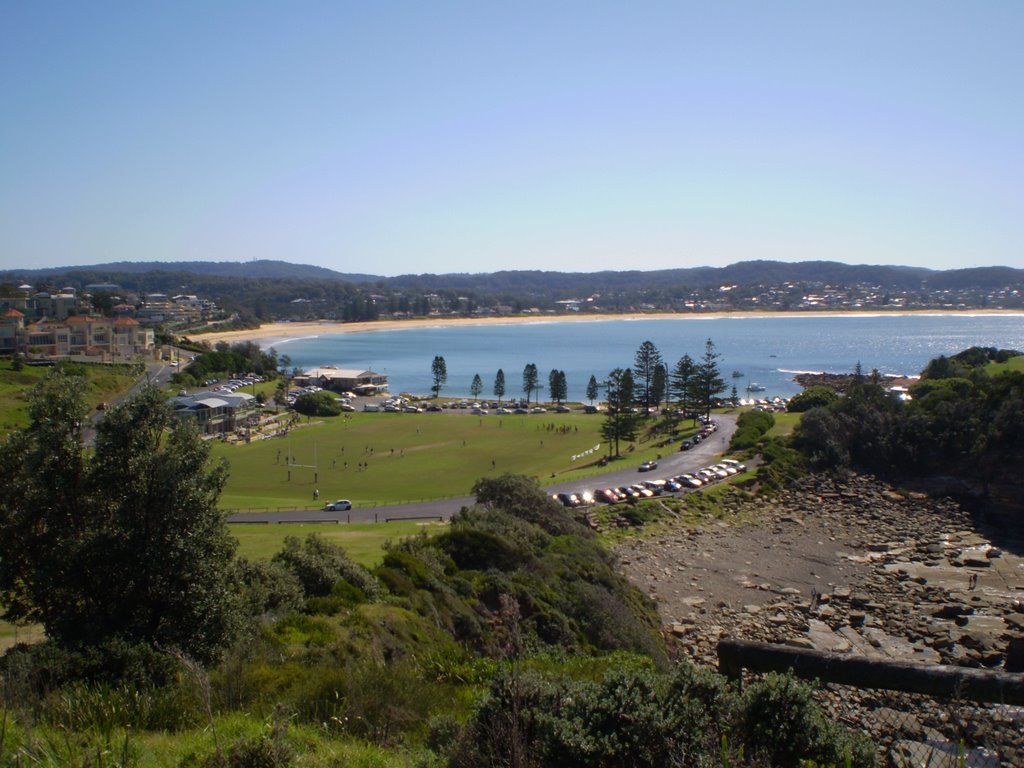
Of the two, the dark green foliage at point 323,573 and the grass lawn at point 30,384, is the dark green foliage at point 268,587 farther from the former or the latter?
the grass lawn at point 30,384

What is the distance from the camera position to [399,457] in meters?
30.5

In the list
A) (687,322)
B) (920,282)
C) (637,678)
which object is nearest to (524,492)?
(637,678)

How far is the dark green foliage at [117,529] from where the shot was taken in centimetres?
623

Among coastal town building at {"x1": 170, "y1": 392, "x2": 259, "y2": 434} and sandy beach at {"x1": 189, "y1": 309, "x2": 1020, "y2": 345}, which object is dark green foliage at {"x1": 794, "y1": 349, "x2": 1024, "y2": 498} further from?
sandy beach at {"x1": 189, "y1": 309, "x2": 1020, "y2": 345}

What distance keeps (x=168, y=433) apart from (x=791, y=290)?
178m

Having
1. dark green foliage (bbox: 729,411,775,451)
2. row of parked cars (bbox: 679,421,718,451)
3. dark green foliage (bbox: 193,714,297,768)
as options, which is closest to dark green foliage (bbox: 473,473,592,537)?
dark green foliage (bbox: 193,714,297,768)

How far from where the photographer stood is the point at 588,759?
3355 millimetres

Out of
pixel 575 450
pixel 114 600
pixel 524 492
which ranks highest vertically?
pixel 114 600

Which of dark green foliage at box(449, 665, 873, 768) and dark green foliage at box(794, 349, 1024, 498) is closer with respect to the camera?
dark green foliage at box(449, 665, 873, 768)

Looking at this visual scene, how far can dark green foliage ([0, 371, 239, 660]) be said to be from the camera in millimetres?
6230

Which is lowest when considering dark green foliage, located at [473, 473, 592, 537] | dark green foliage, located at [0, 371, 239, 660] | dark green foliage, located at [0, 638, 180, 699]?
dark green foliage, located at [473, 473, 592, 537]

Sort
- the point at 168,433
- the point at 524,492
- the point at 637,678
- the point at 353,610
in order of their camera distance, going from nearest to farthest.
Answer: the point at 637,678 → the point at 168,433 → the point at 353,610 → the point at 524,492

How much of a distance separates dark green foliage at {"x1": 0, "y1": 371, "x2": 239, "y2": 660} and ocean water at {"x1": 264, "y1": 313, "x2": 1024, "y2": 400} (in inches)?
1972

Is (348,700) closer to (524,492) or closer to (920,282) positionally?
(524,492)
